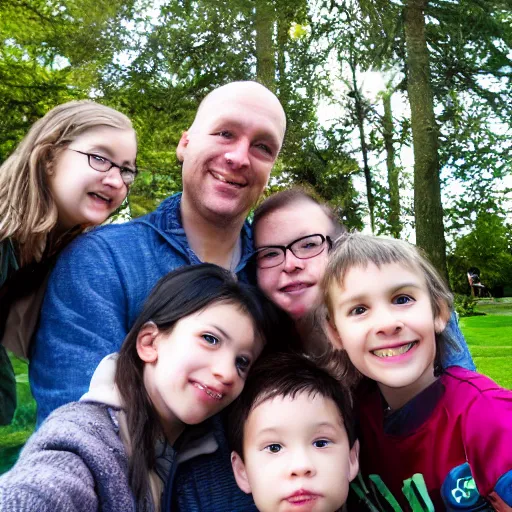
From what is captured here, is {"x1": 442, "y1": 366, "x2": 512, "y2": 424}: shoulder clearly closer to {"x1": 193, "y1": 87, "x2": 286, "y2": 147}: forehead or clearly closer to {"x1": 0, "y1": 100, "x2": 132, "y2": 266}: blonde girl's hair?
{"x1": 193, "y1": 87, "x2": 286, "y2": 147}: forehead

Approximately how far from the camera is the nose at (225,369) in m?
1.61

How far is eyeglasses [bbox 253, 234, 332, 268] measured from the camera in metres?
2.36

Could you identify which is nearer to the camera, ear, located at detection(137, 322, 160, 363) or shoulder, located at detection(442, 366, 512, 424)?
shoulder, located at detection(442, 366, 512, 424)

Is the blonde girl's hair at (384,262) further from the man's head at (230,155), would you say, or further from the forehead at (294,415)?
the man's head at (230,155)

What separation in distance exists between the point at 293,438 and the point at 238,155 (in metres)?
1.21

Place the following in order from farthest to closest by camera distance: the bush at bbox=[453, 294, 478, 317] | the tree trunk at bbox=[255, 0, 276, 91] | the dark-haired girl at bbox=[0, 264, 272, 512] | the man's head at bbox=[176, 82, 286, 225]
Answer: the bush at bbox=[453, 294, 478, 317] < the tree trunk at bbox=[255, 0, 276, 91] < the man's head at bbox=[176, 82, 286, 225] < the dark-haired girl at bbox=[0, 264, 272, 512]

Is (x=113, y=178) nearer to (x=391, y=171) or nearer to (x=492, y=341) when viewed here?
(x=492, y=341)

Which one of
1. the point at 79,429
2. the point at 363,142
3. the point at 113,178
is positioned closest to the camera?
the point at 79,429

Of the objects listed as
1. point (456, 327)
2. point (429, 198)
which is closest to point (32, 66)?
point (429, 198)

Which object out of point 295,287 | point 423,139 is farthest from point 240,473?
point 423,139

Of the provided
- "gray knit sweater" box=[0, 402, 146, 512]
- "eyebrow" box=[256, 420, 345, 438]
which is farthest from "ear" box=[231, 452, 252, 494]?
"gray knit sweater" box=[0, 402, 146, 512]

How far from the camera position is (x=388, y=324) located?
5.34ft

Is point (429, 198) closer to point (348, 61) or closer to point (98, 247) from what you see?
point (348, 61)

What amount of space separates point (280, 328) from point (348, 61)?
26.6 feet
